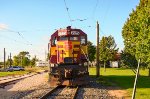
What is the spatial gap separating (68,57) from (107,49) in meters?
63.2

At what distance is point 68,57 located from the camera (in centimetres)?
2872

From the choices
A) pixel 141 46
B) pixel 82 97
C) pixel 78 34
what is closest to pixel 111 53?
pixel 78 34

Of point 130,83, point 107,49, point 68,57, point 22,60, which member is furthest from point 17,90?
point 22,60

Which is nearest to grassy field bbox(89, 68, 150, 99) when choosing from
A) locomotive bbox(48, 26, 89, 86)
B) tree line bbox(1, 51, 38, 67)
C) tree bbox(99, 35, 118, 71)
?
locomotive bbox(48, 26, 89, 86)

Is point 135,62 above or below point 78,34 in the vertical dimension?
below

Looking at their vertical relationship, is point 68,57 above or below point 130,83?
above

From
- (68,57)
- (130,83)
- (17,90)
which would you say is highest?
(68,57)

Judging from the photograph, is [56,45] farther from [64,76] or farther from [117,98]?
[117,98]

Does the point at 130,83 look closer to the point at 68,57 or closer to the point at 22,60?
the point at 68,57

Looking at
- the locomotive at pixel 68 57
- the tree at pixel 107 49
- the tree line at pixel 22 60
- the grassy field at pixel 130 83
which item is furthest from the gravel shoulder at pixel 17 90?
the tree line at pixel 22 60

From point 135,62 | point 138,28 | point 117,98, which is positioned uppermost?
point 138,28

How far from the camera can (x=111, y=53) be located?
3600 inches

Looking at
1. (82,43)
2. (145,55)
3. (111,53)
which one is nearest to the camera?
(145,55)

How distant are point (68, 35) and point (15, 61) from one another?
137 meters
